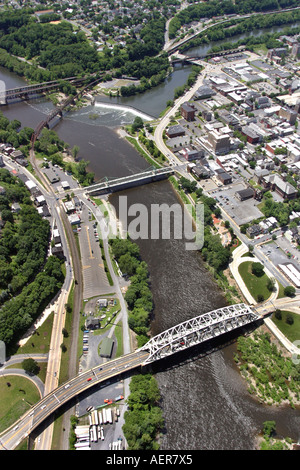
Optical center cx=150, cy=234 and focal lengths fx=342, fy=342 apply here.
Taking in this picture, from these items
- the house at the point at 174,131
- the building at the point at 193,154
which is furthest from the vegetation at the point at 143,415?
the house at the point at 174,131

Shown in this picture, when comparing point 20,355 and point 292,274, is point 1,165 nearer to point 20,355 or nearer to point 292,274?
point 20,355

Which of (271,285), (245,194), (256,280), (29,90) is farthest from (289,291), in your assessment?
(29,90)

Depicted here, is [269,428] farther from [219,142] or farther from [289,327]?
[219,142]

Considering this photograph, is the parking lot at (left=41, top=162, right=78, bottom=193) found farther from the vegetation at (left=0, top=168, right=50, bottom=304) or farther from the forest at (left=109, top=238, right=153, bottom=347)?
the forest at (left=109, top=238, right=153, bottom=347)

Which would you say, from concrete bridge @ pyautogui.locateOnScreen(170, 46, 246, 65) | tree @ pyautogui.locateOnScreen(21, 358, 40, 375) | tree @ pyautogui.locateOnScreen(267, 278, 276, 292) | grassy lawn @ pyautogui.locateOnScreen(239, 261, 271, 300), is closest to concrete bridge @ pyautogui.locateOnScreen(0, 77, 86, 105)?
concrete bridge @ pyautogui.locateOnScreen(170, 46, 246, 65)

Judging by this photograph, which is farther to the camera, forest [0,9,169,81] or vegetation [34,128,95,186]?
forest [0,9,169,81]

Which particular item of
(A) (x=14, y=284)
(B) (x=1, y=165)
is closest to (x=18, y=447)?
(A) (x=14, y=284)
